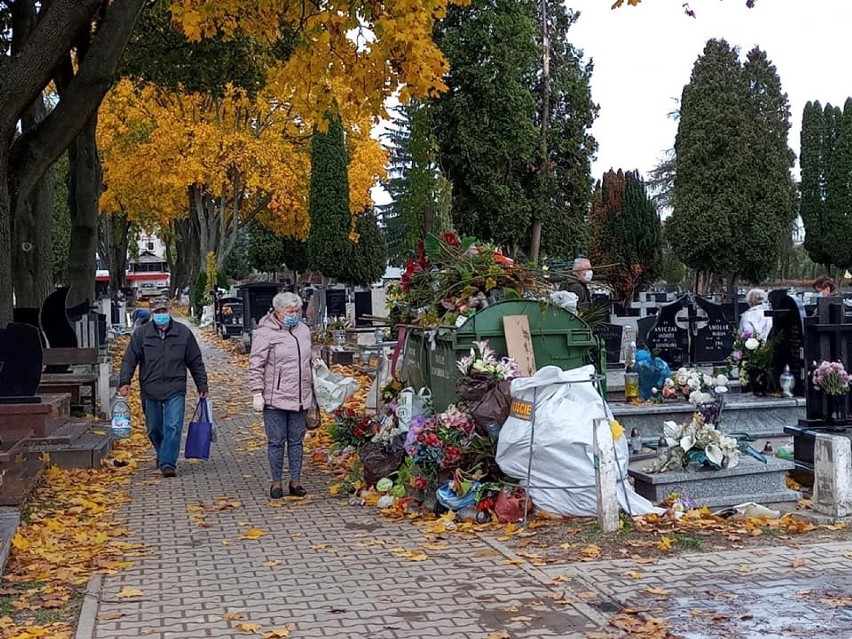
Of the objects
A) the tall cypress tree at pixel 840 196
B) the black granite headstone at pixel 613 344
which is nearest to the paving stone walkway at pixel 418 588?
the black granite headstone at pixel 613 344

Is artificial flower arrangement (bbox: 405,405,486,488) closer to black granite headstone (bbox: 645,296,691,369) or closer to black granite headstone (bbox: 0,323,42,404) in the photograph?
black granite headstone (bbox: 0,323,42,404)

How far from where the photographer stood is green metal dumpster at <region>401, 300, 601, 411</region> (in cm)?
953

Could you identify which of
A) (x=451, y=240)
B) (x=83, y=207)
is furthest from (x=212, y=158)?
(x=451, y=240)

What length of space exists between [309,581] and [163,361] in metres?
4.82

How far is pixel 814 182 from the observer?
53.0 m

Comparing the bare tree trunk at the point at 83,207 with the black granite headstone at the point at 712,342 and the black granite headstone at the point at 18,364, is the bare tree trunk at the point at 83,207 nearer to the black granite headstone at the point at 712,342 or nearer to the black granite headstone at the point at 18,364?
the black granite headstone at the point at 18,364

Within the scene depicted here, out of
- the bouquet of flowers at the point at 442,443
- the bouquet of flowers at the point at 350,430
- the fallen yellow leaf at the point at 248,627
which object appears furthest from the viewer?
the bouquet of flowers at the point at 350,430

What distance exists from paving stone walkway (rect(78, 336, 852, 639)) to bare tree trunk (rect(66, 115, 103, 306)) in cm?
1019

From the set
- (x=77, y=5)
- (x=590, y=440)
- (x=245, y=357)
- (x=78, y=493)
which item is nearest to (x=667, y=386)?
(x=590, y=440)

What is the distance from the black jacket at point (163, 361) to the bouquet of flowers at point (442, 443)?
3049 millimetres

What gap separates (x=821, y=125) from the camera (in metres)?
54.2

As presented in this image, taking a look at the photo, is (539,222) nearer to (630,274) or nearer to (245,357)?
(630,274)

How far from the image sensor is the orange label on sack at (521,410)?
8125mm

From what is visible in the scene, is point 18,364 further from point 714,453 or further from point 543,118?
point 543,118
